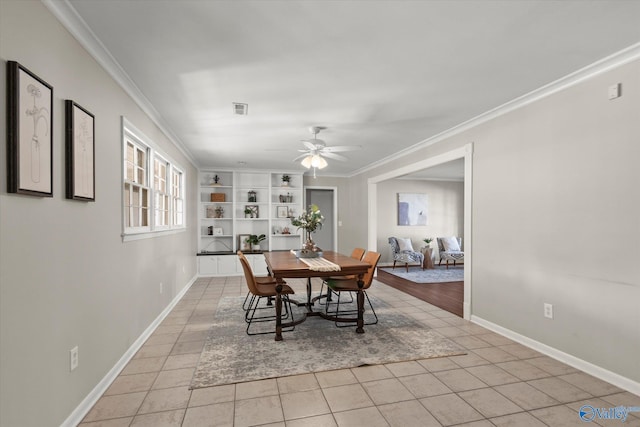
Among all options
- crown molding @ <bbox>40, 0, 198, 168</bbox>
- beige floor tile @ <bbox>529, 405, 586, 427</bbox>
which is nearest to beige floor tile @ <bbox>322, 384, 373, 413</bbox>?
beige floor tile @ <bbox>529, 405, 586, 427</bbox>

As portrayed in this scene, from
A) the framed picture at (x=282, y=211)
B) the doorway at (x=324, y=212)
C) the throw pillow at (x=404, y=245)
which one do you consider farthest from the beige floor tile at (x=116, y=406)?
the doorway at (x=324, y=212)

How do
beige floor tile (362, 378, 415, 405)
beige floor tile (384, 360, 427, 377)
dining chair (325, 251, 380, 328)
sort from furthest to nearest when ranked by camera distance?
1. dining chair (325, 251, 380, 328)
2. beige floor tile (384, 360, 427, 377)
3. beige floor tile (362, 378, 415, 405)

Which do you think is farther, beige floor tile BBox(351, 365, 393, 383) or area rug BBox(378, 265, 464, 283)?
area rug BBox(378, 265, 464, 283)

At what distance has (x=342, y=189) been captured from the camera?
8188 mm

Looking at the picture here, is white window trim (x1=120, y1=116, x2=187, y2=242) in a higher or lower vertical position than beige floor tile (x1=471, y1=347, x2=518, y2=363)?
higher

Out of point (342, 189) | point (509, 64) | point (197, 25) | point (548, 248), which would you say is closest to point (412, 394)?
point (548, 248)

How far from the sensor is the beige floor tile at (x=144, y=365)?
8.49ft

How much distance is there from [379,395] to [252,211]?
561 centimetres

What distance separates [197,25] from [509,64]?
229 cm

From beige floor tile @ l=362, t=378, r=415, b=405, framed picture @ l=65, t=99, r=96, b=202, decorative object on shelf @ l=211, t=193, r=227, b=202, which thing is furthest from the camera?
decorative object on shelf @ l=211, t=193, r=227, b=202

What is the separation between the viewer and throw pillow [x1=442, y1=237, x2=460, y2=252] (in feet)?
26.6

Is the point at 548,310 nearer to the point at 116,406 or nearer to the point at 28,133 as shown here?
the point at 116,406

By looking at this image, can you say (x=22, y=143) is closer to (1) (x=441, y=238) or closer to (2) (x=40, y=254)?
(2) (x=40, y=254)

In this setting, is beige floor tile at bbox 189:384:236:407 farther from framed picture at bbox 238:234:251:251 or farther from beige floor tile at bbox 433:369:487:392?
framed picture at bbox 238:234:251:251
